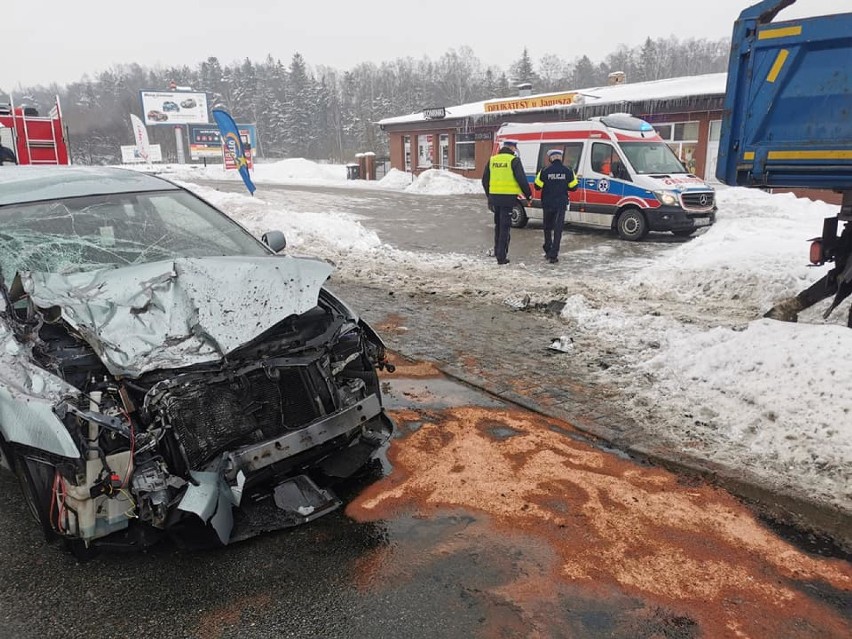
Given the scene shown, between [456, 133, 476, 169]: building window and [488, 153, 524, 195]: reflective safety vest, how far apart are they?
18875 mm

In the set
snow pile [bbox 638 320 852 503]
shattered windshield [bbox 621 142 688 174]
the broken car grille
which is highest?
shattered windshield [bbox 621 142 688 174]

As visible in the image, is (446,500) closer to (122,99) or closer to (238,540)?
(238,540)

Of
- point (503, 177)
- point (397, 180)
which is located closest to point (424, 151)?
point (397, 180)

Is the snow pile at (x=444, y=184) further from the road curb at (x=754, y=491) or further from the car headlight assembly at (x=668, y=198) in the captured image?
the road curb at (x=754, y=491)

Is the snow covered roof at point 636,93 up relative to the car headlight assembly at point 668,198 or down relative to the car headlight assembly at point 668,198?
up

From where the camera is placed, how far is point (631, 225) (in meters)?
13.4

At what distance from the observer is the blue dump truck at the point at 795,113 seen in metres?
5.00

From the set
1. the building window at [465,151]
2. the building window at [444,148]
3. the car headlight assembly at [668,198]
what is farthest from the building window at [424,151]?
the car headlight assembly at [668,198]

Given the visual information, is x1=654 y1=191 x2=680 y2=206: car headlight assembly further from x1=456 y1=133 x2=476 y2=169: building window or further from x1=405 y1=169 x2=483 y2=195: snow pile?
x1=456 y1=133 x2=476 y2=169: building window

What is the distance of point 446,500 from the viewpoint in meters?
3.58

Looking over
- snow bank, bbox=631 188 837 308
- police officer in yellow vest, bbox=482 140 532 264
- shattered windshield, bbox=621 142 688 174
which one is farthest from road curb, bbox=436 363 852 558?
shattered windshield, bbox=621 142 688 174

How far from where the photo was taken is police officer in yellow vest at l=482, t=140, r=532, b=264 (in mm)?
10625

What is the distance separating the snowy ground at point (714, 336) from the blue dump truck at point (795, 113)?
1.22 meters

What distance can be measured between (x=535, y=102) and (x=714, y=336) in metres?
21.8
